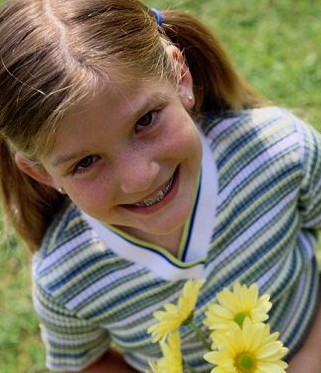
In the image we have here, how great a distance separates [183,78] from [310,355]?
1.99ft

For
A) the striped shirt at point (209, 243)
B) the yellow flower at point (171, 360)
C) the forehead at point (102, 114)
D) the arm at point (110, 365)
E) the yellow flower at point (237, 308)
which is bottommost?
the arm at point (110, 365)

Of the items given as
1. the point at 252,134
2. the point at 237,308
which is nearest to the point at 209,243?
the point at 252,134

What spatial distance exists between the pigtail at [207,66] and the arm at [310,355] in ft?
1.51

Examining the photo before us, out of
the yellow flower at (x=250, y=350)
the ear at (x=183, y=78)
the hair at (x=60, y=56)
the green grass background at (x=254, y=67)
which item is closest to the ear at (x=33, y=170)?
the hair at (x=60, y=56)

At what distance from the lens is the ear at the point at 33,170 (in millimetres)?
1232

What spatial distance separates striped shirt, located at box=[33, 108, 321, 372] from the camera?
4.58 ft

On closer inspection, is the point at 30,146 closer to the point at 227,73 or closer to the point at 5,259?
the point at 227,73

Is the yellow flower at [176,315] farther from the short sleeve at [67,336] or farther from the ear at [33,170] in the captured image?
the short sleeve at [67,336]

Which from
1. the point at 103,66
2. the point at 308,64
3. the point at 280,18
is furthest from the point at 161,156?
the point at 280,18

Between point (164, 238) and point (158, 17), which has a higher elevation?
point (158, 17)

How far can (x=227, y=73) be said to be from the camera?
1.44m

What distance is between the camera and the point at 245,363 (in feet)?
2.64

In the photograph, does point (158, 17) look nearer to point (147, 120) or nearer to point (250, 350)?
point (147, 120)

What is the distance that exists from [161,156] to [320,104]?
1398 millimetres
